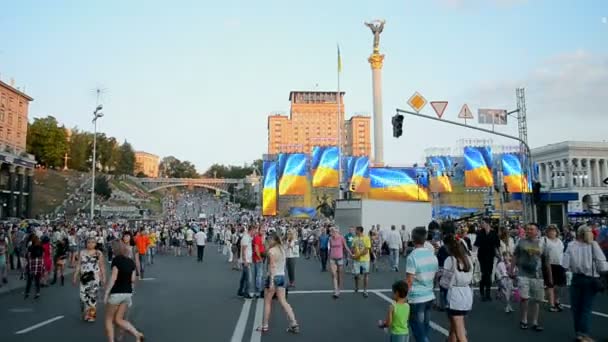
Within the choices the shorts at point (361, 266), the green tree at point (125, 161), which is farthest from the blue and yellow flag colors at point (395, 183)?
the green tree at point (125, 161)

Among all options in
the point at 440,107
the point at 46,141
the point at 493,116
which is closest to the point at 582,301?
the point at 440,107

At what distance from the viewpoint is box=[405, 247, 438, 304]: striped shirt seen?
6.23 m

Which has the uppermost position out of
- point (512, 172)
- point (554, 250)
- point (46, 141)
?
point (46, 141)

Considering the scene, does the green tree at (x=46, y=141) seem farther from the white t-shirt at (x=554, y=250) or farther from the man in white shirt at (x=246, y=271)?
the white t-shirt at (x=554, y=250)

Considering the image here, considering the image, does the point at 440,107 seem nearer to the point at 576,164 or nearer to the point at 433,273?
the point at 433,273

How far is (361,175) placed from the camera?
2403 inches

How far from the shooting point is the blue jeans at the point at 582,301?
735 cm

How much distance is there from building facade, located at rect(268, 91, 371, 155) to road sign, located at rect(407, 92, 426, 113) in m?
127

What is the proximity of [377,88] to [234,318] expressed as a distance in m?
61.6

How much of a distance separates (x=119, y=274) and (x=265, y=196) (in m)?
55.4

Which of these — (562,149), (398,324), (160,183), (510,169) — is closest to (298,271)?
(398,324)

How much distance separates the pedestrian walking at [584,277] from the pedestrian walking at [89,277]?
8.05m

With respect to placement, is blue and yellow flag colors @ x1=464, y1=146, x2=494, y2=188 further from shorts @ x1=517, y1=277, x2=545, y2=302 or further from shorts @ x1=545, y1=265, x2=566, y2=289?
shorts @ x1=517, y1=277, x2=545, y2=302

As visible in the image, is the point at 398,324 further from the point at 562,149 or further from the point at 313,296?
the point at 562,149
